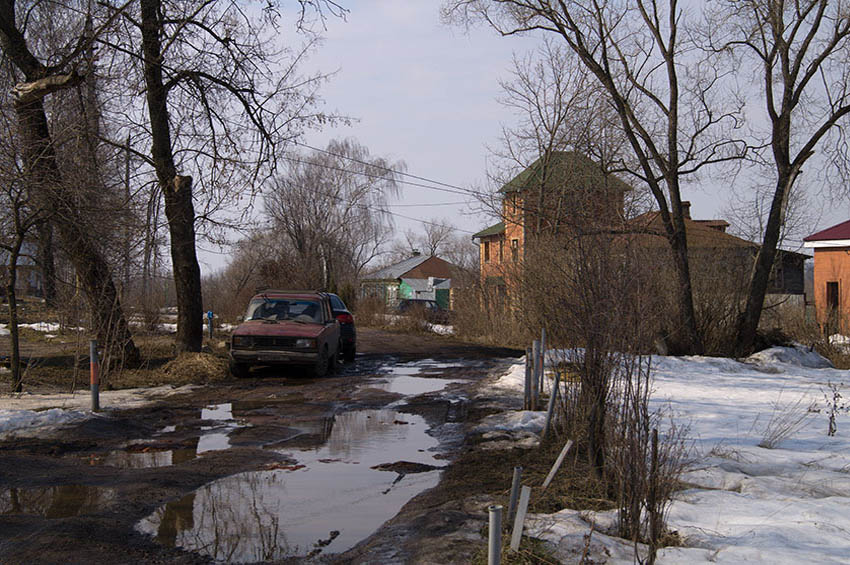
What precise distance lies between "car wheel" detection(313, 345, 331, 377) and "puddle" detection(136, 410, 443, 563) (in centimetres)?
618

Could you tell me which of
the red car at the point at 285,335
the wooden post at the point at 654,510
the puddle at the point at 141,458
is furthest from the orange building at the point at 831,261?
the wooden post at the point at 654,510

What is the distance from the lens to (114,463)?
315 inches

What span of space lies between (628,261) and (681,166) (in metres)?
16.1

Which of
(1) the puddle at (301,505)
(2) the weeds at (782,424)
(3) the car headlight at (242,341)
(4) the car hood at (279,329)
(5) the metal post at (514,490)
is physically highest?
(4) the car hood at (279,329)

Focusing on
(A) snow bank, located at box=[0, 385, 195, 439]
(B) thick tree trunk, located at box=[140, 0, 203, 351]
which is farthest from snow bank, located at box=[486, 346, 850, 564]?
(B) thick tree trunk, located at box=[140, 0, 203, 351]

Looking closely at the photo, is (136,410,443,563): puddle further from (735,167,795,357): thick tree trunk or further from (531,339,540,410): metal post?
(735,167,795,357): thick tree trunk

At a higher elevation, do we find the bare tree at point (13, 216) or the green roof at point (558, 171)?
the green roof at point (558, 171)

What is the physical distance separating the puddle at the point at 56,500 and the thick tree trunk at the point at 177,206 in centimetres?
999

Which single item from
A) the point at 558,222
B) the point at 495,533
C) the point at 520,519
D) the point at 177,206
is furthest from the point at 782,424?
the point at 177,206

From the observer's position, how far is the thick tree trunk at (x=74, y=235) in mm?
11430

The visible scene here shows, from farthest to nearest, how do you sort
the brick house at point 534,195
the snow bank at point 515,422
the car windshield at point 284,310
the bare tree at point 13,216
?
the brick house at point 534,195
the car windshield at point 284,310
the bare tree at point 13,216
the snow bank at point 515,422

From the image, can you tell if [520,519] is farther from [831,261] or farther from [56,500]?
[831,261]

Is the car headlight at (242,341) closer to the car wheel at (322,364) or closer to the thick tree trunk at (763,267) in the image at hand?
the car wheel at (322,364)

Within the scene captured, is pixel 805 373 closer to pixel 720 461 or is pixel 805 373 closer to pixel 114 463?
pixel 720 461
